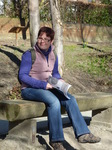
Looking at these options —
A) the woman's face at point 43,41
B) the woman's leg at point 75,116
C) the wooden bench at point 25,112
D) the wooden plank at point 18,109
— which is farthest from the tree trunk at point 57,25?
the wooden plank at point 18,109

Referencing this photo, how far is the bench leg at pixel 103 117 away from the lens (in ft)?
21.4

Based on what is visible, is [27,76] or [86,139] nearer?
[86,139]

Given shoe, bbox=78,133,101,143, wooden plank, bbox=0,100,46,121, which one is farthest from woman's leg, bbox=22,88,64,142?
shoe, bbox=78,133,101,143

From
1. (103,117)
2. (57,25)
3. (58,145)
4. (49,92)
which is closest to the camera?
(58,145)

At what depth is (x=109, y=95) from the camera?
245 inches

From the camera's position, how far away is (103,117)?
657cm

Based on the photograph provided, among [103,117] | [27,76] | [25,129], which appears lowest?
[103,117]

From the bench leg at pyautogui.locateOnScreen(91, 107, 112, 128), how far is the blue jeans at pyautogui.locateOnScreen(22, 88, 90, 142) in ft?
5.20

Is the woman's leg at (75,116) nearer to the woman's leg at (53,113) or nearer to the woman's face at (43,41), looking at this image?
the woman's leg at (53,113)

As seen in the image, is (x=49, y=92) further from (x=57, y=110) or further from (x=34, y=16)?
(x=34, y=16)

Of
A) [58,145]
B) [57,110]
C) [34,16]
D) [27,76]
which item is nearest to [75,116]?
[57,110]

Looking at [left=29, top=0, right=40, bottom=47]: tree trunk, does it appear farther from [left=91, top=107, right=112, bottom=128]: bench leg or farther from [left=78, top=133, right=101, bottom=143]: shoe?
[left=78, top=133, right=101, bottom=143]: shoe

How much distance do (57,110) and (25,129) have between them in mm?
489

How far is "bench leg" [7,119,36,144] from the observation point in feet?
16.5
